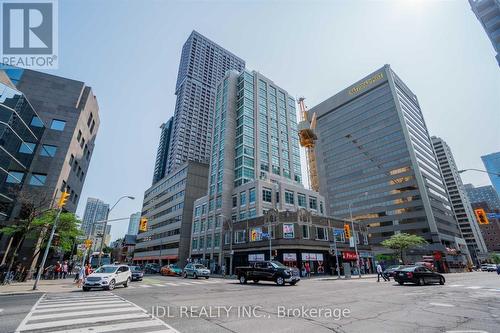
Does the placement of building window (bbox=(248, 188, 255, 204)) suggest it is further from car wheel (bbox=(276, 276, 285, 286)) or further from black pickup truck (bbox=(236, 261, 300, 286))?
car wheel (bbox=(276, 276, 285, 286))

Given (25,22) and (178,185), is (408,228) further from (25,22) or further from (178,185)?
(25,22)

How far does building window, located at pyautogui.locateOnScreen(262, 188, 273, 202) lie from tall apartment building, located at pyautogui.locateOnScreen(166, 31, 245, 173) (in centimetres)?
5922

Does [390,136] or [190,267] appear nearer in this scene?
[190,267]

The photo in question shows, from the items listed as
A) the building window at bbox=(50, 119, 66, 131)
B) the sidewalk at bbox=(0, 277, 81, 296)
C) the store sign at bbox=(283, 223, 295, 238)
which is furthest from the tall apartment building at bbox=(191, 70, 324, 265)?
the building window at bbox=(50, 119, 66, 131)

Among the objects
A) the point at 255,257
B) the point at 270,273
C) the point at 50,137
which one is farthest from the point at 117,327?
the point at 50,137

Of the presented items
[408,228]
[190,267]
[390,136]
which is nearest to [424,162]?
[390,136]

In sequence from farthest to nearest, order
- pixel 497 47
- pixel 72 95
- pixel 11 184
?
pixel 497 47
pixel 72 95
pixel 11 184

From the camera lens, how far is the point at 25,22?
73.4 ft

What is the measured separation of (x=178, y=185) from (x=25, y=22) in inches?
2263

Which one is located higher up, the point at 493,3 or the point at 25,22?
the point at 493,3

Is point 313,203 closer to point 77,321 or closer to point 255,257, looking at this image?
point 255,257

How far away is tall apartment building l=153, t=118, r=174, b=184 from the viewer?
13114cm

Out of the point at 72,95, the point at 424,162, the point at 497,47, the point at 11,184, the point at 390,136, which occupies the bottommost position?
the point at 11,184

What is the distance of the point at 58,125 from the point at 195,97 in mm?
95857
